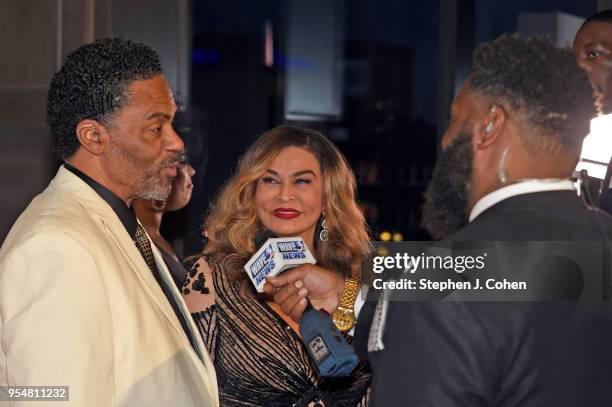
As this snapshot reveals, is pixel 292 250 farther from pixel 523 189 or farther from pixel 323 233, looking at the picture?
pixel 523 189

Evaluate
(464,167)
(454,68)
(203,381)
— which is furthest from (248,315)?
(454,68)

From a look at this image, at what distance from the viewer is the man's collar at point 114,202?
2031mm

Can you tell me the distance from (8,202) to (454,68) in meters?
2.19

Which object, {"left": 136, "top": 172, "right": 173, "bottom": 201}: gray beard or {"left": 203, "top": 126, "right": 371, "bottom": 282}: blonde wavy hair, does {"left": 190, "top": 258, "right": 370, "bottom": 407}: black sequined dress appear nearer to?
{"left": 203, "top": 126, "right": 371, "bottom": 282}: blonde wavy hair

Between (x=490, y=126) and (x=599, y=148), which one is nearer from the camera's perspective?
(x=490, y=126)

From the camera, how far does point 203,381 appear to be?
205cm

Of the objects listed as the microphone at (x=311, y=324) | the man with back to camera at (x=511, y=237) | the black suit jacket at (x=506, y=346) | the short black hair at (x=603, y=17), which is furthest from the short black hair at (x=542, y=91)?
the short black hair at (x=603, y=17)

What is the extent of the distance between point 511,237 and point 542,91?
26 centimetres

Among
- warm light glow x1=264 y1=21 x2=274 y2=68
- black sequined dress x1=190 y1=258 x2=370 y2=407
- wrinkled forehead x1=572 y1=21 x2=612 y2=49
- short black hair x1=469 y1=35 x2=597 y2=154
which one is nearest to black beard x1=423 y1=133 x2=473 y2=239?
short black hair x1=469 y1=35 x2=597 y2=154

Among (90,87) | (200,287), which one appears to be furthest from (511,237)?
(200,287)

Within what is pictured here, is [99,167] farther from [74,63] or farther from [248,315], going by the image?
[248,315]

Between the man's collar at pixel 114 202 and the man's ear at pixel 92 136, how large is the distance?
0.21 ft

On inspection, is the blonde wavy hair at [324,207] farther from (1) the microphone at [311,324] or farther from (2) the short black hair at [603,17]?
(2) the short black hair at [603,17]

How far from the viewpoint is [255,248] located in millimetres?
2973
